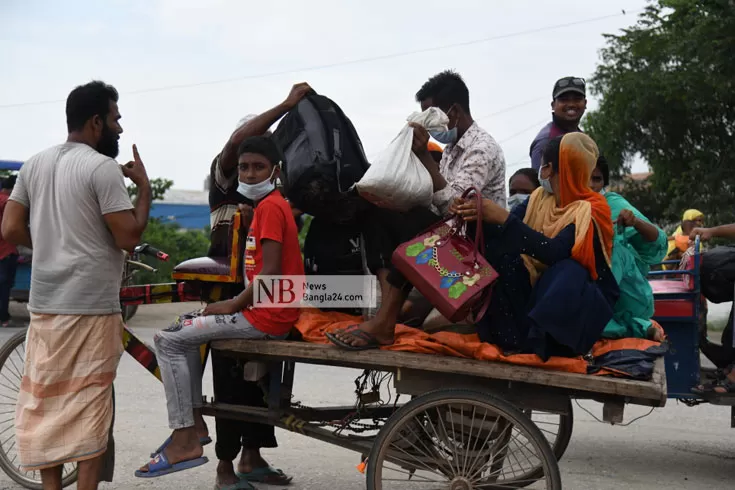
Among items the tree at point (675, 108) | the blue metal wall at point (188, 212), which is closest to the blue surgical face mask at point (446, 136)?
the tree at point (675, 108)

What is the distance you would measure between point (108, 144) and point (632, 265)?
9.05ft

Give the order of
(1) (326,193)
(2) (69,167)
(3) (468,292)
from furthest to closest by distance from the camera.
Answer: (1) (326,193)
(2) (69,167)
(3) (468,292)

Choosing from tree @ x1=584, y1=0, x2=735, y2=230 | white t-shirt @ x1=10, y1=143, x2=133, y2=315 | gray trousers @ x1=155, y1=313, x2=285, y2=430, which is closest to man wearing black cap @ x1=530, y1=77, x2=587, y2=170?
gray trousers @ x1=155, y1=313, x2=285, y2=430

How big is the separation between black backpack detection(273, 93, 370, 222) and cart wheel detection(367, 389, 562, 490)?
3.58 feet

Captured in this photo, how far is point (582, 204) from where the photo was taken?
381 centimetres

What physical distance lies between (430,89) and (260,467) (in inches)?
91.7

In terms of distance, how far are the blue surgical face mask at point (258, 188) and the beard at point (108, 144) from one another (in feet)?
2.04

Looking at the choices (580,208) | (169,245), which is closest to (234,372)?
(580,208)

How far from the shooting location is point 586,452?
5992 millimetres

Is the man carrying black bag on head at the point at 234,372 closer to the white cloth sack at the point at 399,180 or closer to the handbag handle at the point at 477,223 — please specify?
the white cloth sack at the point at 399,180

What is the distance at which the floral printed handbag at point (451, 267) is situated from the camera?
3.70m

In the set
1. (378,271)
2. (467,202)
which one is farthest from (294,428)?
(467,202)

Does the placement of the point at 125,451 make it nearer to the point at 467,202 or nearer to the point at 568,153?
the point at 467,202

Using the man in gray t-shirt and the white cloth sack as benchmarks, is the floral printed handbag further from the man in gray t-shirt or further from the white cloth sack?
the man in gray t-shirt
